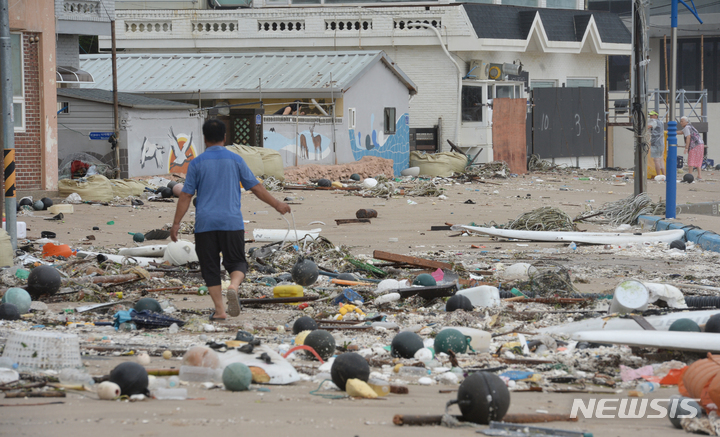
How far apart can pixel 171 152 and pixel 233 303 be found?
1623 centimetres

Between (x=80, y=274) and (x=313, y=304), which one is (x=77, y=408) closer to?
(x=313, y=304)

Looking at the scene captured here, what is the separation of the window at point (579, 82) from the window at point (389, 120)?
10383 mm

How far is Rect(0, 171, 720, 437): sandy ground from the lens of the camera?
3.74m

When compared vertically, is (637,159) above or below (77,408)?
above

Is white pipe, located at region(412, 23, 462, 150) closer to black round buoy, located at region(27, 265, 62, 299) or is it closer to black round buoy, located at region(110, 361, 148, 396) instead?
black round buoy, located at region(27, 265, 62, 299)

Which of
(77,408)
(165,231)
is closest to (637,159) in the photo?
(165,231)

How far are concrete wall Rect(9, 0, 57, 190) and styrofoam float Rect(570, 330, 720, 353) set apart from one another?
1349cm

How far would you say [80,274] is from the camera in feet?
28.3

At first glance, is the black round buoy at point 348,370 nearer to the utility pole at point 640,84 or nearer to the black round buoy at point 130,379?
the black round buoy at point 130,379

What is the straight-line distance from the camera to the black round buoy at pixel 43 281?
7508 millimetres

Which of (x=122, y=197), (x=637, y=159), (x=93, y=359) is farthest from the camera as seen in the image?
(x=122, y=197)

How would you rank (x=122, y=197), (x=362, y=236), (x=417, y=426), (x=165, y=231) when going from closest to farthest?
(x=417, y=426) → (x=165, y=231) → (x=362, y=236) → (x=122, y=197)

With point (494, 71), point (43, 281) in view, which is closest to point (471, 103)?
point (494, 71)

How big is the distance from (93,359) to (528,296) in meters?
4.06
